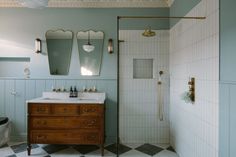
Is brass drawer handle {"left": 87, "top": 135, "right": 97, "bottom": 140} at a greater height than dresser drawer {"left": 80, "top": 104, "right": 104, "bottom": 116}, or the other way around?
dresser drawer {"left": 80, "top": 104, "right": 104, "bottom": 116}

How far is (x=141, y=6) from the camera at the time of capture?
3.55m

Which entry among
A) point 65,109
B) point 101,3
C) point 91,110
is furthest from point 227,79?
point 101,3

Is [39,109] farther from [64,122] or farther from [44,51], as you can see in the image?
[44,51]

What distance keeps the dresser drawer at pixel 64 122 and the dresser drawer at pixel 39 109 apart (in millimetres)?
84

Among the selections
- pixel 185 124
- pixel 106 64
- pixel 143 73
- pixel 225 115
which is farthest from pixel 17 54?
pixel 225 115

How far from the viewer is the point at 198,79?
225cm

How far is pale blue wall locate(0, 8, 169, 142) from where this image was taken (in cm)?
→ 356

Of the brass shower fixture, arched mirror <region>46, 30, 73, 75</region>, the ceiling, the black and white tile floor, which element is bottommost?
the black and white tile floor

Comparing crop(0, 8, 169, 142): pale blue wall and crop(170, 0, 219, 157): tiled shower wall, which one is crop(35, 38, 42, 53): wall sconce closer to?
crop(0, 8, 169, 142): pale blue wall

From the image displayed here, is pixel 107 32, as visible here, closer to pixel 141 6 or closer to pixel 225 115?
pixel 141 6

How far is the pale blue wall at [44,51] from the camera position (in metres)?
3.56

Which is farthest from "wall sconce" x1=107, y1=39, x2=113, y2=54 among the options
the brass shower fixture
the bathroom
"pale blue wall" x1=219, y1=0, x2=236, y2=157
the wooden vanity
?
"pale blue wall" x1=219, y1=0, x2=236, y2=157

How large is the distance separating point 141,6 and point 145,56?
0.88 m

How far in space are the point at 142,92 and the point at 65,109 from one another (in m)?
1.35
